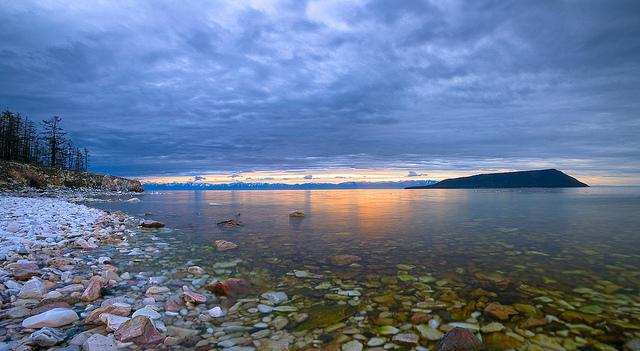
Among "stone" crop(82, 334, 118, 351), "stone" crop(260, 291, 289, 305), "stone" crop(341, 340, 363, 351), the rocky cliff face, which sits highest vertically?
the rocky cliff face

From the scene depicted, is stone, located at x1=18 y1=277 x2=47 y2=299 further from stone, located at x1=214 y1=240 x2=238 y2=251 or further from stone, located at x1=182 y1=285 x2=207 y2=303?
stone, located at x1=214 y1=240 x2=238 y2=251

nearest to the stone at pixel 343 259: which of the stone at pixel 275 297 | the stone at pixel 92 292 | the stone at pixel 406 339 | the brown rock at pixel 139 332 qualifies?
the stone at pixel 275 297

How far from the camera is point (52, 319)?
4.78m

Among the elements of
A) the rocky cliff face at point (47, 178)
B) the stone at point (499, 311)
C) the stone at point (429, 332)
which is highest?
the rocky cliff face at point (47, 178)

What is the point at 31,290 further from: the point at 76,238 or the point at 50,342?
the point at 76,238

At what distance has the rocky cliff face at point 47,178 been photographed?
203ft

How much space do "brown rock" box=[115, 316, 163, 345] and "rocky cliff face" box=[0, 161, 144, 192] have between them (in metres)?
72.7

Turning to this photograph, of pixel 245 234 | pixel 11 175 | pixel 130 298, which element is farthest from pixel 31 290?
pixel 11 175

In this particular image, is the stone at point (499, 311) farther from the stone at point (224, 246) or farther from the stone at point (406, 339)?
the stone at point (224, 246)

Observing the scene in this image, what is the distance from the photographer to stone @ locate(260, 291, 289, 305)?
6.48 meters

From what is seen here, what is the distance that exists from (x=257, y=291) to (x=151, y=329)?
267 centimetres

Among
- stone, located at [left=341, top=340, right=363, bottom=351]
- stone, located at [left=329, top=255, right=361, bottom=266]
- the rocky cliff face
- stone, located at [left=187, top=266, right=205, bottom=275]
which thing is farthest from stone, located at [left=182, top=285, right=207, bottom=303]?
the rocky cliff face

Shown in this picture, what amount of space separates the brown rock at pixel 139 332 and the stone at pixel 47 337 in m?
0.72

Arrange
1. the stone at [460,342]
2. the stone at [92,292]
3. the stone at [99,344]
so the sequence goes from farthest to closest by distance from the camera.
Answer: the stone at [92,292], the stone at [460,342], the stone at [99,344]
